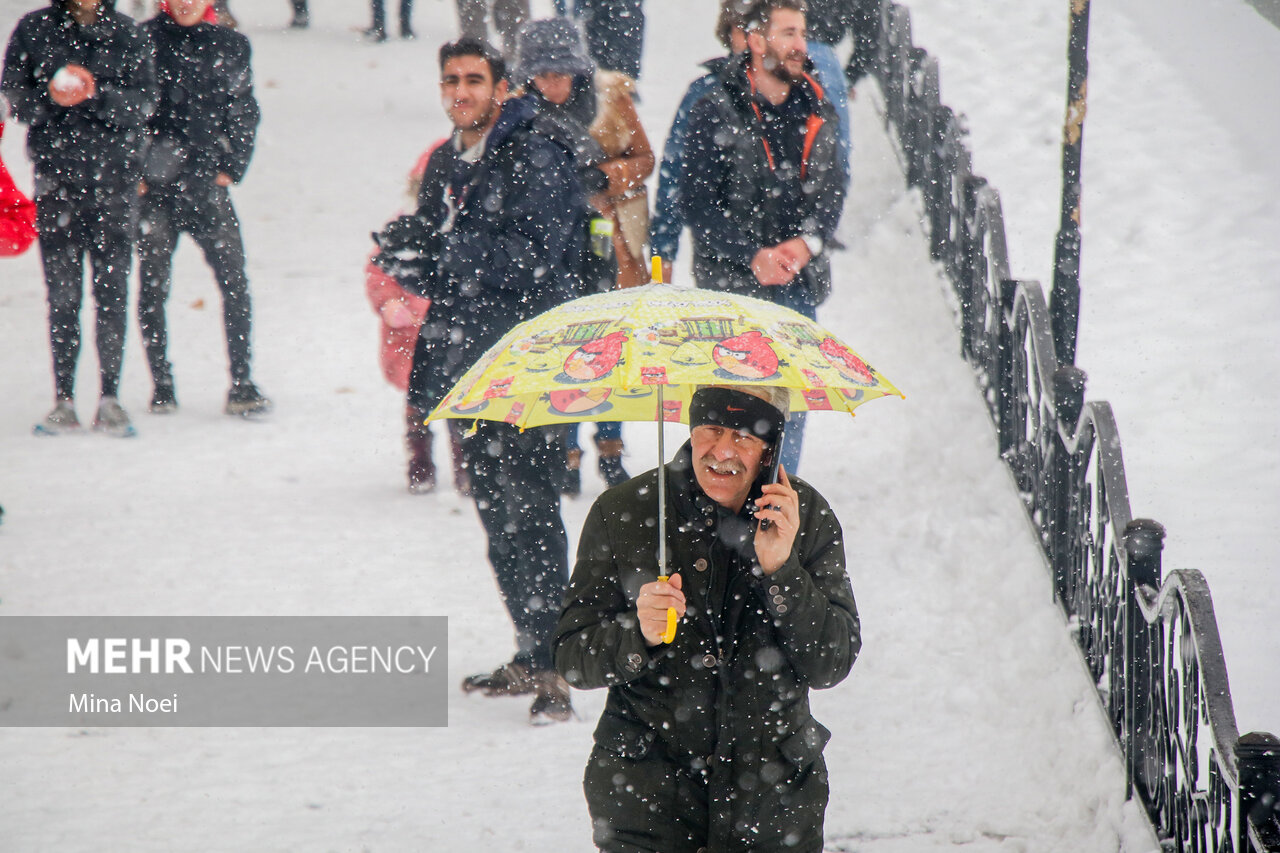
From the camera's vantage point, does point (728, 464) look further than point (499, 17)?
No

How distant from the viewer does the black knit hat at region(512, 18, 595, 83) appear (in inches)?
245

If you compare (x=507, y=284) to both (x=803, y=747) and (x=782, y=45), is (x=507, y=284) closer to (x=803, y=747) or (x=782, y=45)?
(x=782, y=45)

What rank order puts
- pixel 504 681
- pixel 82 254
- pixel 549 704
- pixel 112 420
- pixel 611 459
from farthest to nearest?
pixel 112 420, pixel 82 254, pixel 611 459, pixel 504 681, pixel 549 704

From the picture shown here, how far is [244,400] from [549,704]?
4.06m

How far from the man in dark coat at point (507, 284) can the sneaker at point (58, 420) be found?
11.5 feet

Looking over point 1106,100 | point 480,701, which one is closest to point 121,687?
point 480,701

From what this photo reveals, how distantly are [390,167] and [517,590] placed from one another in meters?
8.73

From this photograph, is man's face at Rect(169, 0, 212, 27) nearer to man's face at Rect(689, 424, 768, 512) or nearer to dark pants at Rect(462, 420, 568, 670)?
dark pants at Rect(462, 420, 568, 670)

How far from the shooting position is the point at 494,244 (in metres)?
5.05

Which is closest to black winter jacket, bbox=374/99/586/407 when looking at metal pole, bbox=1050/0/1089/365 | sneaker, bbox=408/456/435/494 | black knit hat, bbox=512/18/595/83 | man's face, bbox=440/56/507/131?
man's face, bbox=440/56/507/131

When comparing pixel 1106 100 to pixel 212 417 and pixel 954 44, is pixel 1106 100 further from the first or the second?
pixel 212 417

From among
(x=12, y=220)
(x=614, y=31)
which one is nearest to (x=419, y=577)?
(x=12, y=220)

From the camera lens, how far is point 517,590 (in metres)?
5.09

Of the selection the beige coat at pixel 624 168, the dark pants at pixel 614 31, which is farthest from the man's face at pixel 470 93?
the dark pants at pixel 614 31
